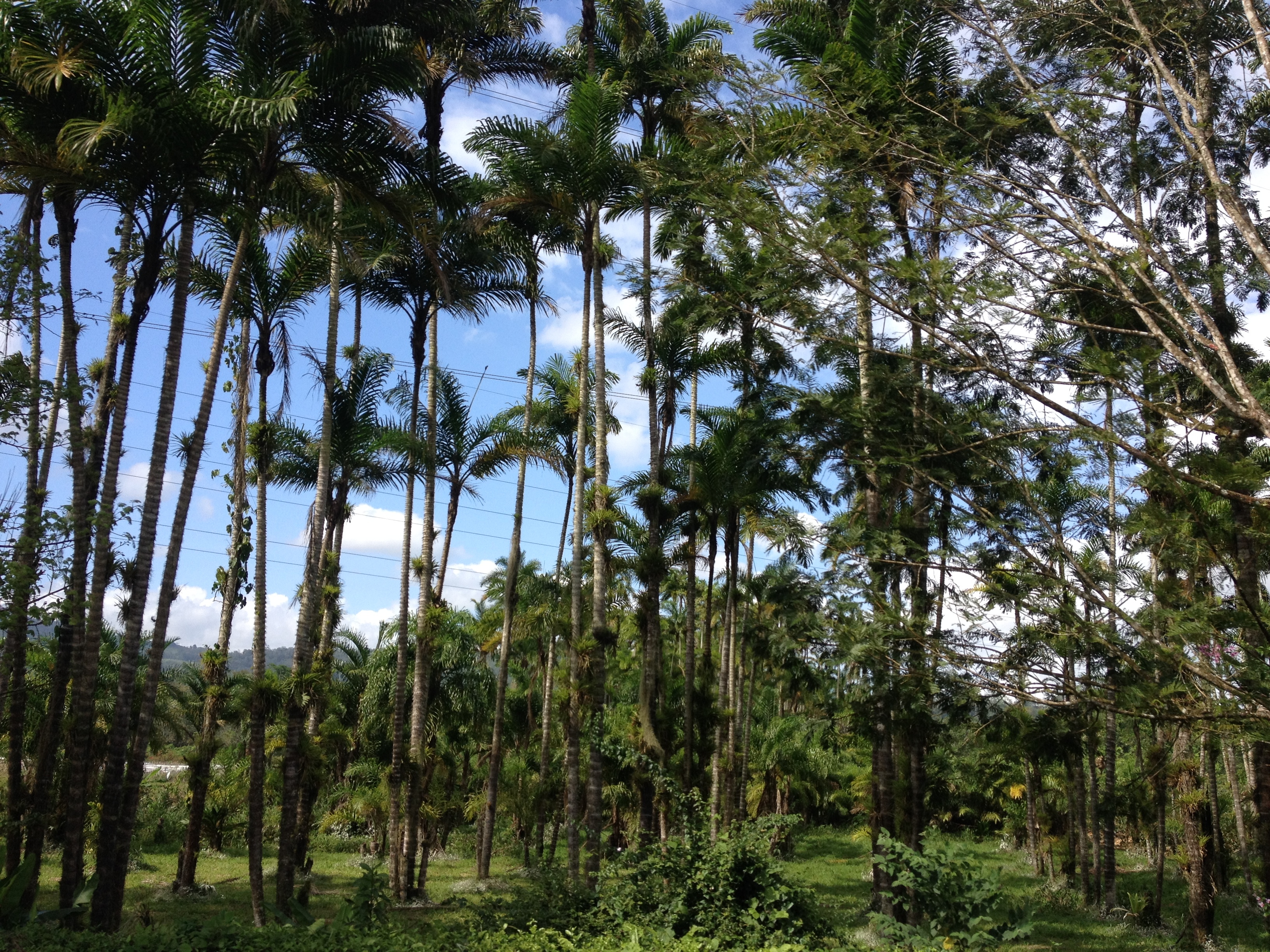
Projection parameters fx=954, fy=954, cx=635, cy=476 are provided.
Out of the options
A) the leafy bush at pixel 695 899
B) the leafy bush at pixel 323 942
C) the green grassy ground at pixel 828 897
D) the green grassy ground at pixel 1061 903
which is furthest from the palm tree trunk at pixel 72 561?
the green grassy ground at pixel 1061 903

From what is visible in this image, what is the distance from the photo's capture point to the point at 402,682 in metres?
18.1

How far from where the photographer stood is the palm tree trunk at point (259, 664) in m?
13.7

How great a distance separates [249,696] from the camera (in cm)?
1525

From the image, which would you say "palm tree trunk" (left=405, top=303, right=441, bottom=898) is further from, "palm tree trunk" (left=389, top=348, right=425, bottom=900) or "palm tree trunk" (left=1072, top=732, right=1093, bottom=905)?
"palm tree trunk" (left=1072, top=732, right=1093, bottom=905)

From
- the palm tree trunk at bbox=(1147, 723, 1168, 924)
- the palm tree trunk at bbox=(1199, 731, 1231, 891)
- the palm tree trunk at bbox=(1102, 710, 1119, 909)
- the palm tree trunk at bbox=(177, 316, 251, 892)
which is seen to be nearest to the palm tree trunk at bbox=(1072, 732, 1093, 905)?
the palm tree trunk at bbox=(1102, 710, 1119, 909)

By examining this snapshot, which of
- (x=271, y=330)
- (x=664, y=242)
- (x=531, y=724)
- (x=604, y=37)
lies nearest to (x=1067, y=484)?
(x=664, y=242)

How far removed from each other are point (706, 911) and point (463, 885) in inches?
525

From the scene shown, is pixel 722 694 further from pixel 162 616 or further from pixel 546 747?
pixel 162 616

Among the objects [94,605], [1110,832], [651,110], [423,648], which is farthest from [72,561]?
[1110,832]

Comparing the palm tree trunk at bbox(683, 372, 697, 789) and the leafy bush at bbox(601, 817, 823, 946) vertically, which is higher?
the palm tree trunk at bbox(683, 372, 697, 789)

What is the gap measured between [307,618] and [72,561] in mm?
6239

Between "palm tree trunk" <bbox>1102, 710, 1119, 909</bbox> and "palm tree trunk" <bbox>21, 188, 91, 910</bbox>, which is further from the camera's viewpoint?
"palm tree trunk" <bbox>1102, 710, 1119, 909</bbox>

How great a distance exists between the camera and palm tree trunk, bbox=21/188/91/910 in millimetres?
9000

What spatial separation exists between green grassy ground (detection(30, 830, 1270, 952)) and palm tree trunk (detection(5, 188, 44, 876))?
182 centimetres
